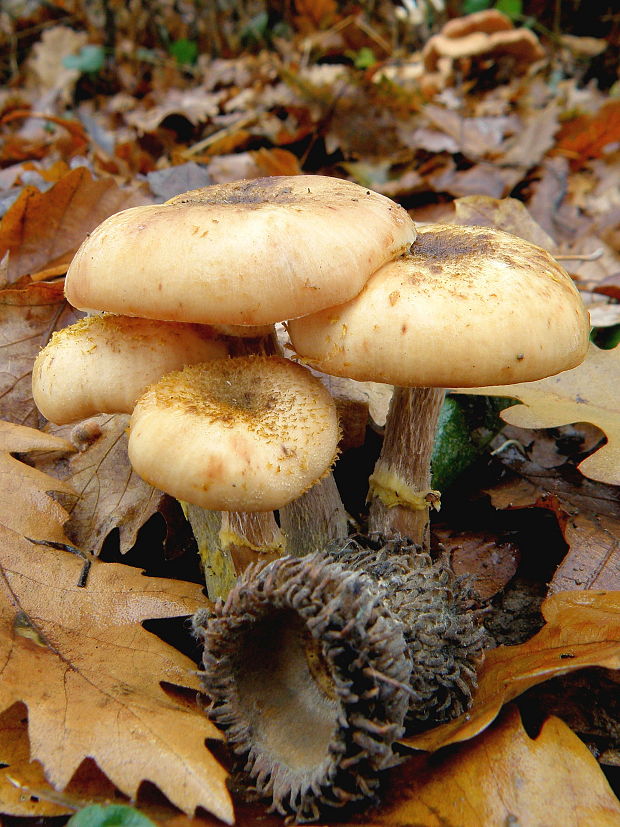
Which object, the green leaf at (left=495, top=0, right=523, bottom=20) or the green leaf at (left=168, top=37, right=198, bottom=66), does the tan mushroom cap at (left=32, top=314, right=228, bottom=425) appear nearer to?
the green leaf at (left=168, top=37, right=198, bottom=66)

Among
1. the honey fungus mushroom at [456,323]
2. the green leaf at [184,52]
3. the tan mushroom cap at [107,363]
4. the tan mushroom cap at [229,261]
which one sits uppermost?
the tan mushroom cap at [229,261]

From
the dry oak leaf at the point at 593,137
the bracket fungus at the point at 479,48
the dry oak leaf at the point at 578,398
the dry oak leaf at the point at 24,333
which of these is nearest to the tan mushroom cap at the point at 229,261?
the dry oak leaf at the point at 578,398

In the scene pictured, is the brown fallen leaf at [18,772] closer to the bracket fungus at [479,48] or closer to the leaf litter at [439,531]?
the leaf litter at [439,531]

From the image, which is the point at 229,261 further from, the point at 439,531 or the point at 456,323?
the point at 439,531

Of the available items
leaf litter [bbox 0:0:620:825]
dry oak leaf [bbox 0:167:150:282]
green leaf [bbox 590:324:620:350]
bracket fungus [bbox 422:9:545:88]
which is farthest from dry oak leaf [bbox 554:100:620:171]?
dry oak leaf [bbox 0:167:150:282]

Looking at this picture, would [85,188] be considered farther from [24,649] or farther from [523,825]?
[523,825]

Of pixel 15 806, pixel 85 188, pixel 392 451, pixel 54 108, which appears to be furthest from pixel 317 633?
pixel 54 108

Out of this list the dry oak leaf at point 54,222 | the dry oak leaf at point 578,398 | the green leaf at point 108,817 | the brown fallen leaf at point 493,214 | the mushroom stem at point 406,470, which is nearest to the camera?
the green leaf at point 108,817
